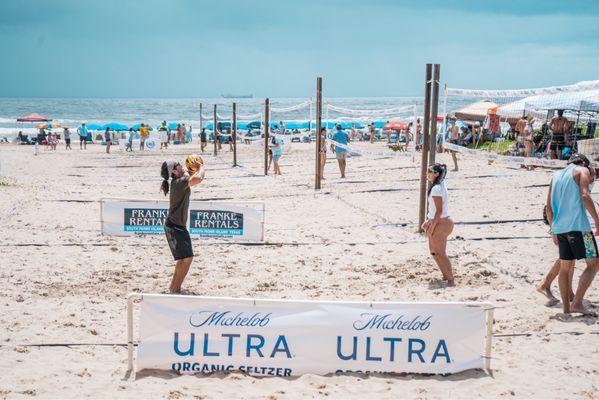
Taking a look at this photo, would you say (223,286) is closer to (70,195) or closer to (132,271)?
(132,271)

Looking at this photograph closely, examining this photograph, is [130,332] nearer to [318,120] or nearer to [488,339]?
[488,339]

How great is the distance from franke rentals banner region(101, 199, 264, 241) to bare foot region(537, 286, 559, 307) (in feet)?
13.5

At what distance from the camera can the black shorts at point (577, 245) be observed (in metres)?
5.82

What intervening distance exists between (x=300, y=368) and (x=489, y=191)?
10.5 m

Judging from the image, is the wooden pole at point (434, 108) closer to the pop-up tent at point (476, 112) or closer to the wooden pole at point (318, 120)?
the wooden pole at point (318, 120)

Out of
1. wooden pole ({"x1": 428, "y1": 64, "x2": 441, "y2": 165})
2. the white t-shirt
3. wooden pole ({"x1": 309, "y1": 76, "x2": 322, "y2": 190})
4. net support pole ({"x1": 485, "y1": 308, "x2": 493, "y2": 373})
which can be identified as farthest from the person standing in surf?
wooden pole ({"x1": 309, "y1": 76, "x2": 322, "y2": 190})

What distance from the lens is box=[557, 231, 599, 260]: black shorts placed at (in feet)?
19.1

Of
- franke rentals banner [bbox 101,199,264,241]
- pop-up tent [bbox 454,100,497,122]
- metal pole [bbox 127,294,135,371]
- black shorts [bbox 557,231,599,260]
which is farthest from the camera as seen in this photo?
pop-up tent [bbox 454,100,497,122]

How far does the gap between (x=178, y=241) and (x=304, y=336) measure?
231 cm

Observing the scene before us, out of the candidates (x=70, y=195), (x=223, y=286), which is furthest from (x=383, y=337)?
(x=70, y=195)

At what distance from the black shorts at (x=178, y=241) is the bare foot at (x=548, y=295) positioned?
12.1 feet

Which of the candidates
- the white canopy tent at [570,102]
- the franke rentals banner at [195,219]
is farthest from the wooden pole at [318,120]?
the white canopy tent at [570,102]

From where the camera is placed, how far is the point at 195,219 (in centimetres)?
936

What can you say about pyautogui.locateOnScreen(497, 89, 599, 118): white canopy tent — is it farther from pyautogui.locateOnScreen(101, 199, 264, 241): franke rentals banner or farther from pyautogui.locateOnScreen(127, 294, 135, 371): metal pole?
pyautogui.locateOnScreen(127, 294, 135, 371): metal pole
